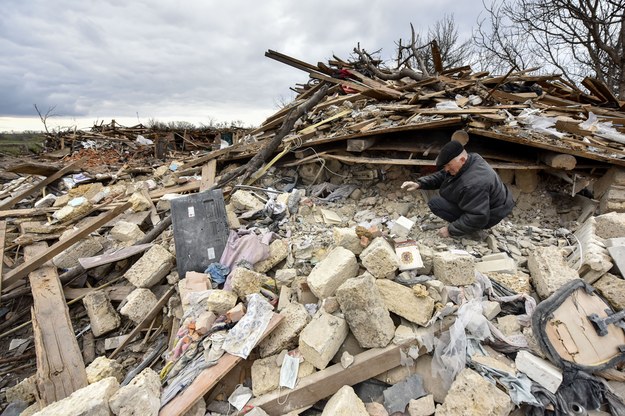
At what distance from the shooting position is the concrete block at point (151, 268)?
3455 mm

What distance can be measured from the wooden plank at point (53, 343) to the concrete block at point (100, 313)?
0.24 m

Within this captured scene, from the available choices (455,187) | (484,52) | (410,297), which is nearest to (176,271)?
(410,297)

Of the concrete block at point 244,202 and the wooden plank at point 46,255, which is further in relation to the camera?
the concrete block at point 244,202

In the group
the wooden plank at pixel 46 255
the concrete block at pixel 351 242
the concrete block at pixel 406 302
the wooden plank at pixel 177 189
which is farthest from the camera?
the wooden plank at pixel 177 189

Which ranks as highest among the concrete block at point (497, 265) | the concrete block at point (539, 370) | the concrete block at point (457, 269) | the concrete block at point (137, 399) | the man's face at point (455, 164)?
the man's face at point (455, 164)

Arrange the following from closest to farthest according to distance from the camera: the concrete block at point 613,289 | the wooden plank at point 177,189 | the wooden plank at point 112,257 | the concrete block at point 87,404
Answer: the concrete block at point 87,404, the concrete block at point 613,289, the wooden plank at point 112,257, the wooden plank at point 177,189

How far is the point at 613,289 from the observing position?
255cm

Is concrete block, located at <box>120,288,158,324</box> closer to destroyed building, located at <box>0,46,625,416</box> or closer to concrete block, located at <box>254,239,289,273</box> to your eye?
destroyed building, located at <box>0,46,625,416</box>

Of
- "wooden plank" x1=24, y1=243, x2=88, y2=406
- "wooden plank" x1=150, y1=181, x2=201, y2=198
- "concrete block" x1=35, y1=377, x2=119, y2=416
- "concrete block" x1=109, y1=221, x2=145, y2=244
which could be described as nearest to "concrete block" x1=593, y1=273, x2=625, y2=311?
"concrete block" x1=35, y1=377, x2=119, y2=416

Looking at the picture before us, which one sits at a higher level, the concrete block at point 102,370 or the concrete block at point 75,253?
the concrete block at point 75,253

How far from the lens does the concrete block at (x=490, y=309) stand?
2523mm

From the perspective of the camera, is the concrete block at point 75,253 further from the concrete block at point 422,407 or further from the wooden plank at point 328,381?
the concrete block at point 422,407

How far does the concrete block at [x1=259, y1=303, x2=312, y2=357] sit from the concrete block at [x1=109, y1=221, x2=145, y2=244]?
2.99 meters

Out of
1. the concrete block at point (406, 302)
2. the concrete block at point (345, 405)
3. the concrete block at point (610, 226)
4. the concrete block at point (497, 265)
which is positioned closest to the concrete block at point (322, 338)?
the concrete block at point (345, 405)
